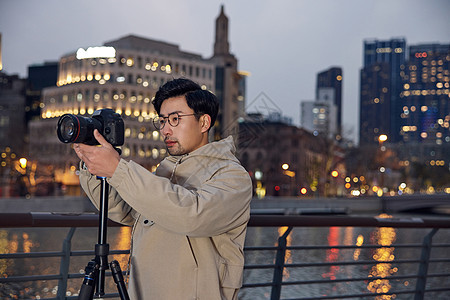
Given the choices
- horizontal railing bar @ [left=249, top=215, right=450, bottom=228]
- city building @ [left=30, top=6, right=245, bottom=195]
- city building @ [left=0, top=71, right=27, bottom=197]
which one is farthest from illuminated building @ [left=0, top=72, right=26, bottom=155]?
horizontal railing bar @ [left=249, top=215, right=450, bottom=228]

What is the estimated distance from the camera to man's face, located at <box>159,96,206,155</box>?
2.46 m

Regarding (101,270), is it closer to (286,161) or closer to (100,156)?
(100,156)

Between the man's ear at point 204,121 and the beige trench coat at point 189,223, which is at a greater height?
the man's ear at point 204,121

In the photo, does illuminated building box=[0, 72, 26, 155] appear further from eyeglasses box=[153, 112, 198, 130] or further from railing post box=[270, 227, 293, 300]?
eyeglasses box=[153, 112, 198, 130]

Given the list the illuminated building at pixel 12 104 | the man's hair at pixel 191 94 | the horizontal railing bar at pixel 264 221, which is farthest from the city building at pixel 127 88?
the man's hair at pixel 191 94

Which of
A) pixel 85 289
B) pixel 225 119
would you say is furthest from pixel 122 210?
pixel 225 119

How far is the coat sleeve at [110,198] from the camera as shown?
2498 mm

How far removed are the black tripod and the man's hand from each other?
0.46 feet

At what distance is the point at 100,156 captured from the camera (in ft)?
6.92

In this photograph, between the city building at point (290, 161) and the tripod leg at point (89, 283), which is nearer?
the tripod leg at point (89, 283)

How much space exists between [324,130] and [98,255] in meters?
67.2

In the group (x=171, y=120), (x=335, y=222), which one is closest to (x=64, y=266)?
(x=171, y=120)

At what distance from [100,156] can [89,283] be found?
47 centimetres

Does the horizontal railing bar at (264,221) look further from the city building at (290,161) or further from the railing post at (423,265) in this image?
the city building at (290,161)
